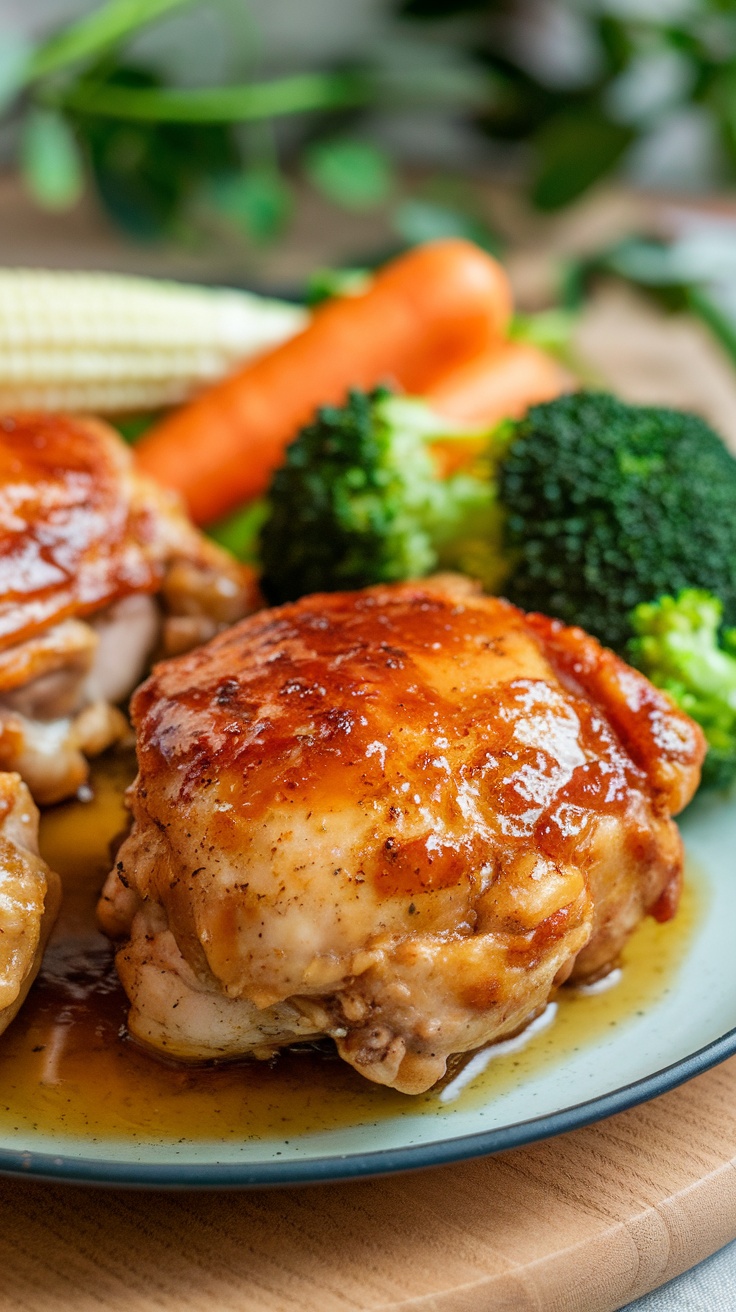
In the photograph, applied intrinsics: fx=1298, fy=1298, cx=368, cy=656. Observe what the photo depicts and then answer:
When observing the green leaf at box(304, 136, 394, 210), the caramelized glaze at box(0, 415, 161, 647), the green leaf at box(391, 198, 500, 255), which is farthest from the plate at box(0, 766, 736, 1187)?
the green leaf at box(304, 136, 394, 210)

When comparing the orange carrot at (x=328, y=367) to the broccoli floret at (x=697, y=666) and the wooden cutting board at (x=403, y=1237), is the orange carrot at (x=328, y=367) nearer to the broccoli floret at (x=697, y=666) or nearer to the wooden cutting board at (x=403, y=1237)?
the broccoli floret at (x=697, y=666)

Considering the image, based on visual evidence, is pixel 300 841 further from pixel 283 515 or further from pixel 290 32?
pixel 290 32

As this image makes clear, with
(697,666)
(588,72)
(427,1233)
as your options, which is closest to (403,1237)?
(427,1233)

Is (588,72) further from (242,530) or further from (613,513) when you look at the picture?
(613,513)

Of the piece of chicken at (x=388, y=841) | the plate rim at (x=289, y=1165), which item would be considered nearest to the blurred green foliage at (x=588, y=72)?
the piece of chicken at (x=388, y=841)

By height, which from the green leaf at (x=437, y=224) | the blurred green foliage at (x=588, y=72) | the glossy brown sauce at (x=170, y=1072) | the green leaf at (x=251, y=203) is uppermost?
Answer: the blurred green foliage at (x=588, y=72)
